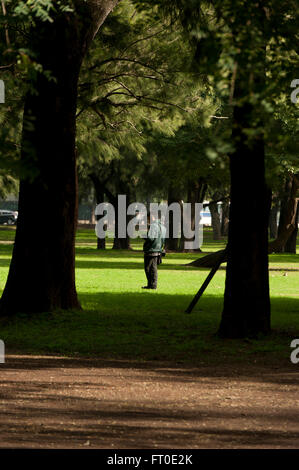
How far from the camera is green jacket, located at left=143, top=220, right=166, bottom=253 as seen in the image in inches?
907

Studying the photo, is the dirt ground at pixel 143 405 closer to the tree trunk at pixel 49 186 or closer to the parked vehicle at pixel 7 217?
the tree trunk at pixel 49 186

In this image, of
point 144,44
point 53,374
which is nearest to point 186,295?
point 144,44

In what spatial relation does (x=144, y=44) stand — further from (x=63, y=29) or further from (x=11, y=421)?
(x=11, y=421)

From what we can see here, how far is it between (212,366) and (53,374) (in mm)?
2080

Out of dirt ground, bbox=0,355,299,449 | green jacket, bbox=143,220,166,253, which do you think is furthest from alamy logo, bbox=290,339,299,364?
green jacket, bbox=143,220,166,253

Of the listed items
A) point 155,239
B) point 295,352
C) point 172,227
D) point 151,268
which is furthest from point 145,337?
point 172,227

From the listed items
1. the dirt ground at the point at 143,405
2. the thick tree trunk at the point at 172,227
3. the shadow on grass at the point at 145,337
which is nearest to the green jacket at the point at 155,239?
the shadow on grass at the point at 145,337

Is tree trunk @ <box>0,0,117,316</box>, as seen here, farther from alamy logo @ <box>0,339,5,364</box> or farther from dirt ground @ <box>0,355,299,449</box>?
dirt ground @ <box>0,355,299,449</box>

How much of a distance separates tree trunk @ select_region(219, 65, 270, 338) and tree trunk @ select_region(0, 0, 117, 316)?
11.5ft

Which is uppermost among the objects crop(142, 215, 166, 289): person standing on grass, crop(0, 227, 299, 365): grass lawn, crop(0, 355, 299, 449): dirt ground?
crop(142, 215, 166, 289): person standing on grass

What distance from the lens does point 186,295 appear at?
2383cm

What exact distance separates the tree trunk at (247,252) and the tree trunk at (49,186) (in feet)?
11.5

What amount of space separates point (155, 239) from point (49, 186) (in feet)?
19.7

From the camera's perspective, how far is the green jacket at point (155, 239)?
2305 cm
